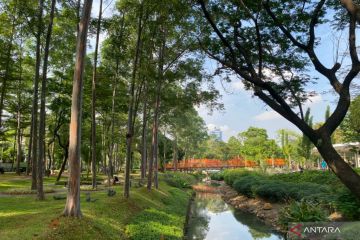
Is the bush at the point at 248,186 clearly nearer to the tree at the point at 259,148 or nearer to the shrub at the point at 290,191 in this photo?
the shrub at the point at 290,191

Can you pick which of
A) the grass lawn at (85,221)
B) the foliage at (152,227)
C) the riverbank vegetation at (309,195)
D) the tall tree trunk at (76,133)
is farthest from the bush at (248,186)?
the tall tree trunk at (76,133)

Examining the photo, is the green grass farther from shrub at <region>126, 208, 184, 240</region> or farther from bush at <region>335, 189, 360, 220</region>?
bush at <region>335, 189, 360, 220</region>

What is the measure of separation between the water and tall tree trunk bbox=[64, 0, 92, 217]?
6757 mm

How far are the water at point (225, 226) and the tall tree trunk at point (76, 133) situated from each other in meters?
6.76

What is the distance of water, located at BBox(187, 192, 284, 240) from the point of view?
602 inches

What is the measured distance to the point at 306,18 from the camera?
372 inches

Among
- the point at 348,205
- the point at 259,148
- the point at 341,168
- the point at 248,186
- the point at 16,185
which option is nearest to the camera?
the point at 341,168

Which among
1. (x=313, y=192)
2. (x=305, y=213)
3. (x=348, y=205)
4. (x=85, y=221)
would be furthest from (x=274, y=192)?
(x=85, y=221)

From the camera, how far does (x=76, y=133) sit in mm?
9156

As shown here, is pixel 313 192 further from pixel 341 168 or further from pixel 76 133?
pixel 76 133

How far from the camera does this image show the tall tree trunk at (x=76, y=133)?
29.5 feet

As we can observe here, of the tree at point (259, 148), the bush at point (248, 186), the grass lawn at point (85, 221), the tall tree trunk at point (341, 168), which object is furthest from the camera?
the tree at point (259, 148)

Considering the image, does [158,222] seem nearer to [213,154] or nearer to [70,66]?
[70,66]

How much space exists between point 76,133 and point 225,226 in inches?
466
